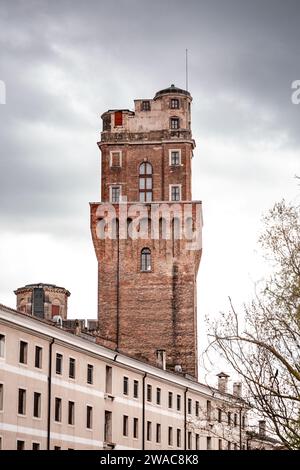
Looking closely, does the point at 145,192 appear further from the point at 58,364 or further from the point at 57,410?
the point at 57,410

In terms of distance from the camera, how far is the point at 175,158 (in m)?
91.6

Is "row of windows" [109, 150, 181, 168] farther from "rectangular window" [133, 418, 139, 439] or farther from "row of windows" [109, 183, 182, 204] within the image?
"rectangular window" [133, 418, 139, 439]

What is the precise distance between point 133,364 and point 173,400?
7332 millimetres

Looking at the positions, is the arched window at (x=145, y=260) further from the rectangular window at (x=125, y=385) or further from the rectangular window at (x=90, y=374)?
the rectangular window at (x=90, y=374)

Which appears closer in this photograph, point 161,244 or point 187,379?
point 187,379

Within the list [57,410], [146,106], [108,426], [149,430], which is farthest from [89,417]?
[146,106]

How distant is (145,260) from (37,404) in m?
35.9

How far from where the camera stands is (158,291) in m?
85.7

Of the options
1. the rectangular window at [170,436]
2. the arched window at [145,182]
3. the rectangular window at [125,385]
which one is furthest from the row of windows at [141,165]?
the rectangular window at [125,385]

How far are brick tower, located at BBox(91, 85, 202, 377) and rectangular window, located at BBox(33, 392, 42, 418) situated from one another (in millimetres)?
26452

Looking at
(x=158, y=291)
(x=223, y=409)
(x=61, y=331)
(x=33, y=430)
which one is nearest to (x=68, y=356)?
(x=61, y=331)

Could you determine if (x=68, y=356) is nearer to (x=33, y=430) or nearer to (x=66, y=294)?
(x=33, y=430)
